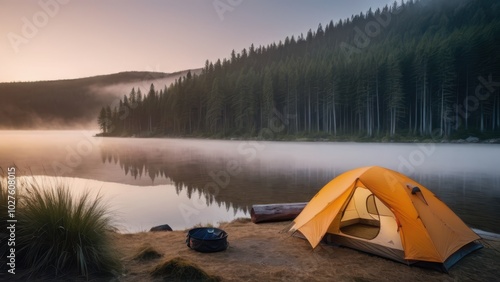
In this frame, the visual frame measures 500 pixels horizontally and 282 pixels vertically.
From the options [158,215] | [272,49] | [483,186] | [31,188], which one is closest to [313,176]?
[483,186]

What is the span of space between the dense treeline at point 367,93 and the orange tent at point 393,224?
46.2 m

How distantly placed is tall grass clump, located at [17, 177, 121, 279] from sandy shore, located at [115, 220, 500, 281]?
56 cm

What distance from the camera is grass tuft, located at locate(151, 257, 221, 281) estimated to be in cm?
495

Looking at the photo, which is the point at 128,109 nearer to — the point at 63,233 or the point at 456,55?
the point at 456,55

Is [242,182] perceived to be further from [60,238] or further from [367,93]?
[367,93]

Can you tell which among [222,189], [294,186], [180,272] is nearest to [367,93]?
[294,186]

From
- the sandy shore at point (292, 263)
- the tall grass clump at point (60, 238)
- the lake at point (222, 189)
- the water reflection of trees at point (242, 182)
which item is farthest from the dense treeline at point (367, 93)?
the tall grass clump at point (60, 238)

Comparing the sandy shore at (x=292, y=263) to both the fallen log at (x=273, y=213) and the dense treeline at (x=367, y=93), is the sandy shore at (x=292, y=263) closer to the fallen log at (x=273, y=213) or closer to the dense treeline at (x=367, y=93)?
the fallen log at (x=273, y=213)

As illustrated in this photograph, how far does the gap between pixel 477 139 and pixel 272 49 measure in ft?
319

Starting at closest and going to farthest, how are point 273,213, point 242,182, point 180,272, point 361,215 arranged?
point 180,272
point 361,215
point 273,213
point 242,182

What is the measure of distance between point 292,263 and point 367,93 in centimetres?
5442

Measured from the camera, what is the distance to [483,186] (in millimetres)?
15156

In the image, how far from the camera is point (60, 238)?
4.67m

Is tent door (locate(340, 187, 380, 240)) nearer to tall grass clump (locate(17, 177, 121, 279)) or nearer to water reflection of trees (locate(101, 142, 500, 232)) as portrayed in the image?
water reflection of trees (locate(101, 142, 500, 232))
